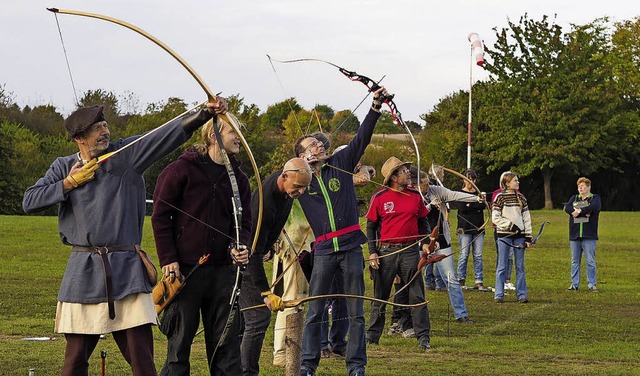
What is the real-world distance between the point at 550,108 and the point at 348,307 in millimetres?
54897

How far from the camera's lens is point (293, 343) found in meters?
8.59

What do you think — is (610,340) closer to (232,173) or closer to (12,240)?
(232,173)

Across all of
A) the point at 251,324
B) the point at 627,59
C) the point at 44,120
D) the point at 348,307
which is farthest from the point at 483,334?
the point at 627,59

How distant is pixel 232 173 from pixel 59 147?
137 feet

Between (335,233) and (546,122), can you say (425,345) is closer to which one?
(335,233)

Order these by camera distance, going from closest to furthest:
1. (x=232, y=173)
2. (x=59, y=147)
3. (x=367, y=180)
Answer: (x=232, y=173)
(x=367, y=180)
(x=59, y=147)

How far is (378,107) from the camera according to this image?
922cm

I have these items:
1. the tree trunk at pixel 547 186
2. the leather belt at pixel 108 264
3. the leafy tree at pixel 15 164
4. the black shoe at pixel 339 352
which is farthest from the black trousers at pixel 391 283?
the tree trunk at pixel 547 186

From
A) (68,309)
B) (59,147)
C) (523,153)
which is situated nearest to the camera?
(68,309)

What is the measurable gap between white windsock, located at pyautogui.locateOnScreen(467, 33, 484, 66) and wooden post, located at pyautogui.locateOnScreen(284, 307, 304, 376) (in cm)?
1005

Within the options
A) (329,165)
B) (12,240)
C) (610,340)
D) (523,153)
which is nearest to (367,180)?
(329,165)

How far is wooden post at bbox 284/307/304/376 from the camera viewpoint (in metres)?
8.55

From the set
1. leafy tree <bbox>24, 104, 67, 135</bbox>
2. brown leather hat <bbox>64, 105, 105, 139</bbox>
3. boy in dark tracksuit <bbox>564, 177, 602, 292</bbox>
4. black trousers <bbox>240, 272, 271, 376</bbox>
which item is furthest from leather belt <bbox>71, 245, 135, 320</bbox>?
leafy tree <bbox>24, 104, 67, 135</bbox>

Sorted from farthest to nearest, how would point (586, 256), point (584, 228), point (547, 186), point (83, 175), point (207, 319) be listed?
point (547, 186) → point (586, 256) → point (584, 228) → point (207, 319) → point (83, 175)
